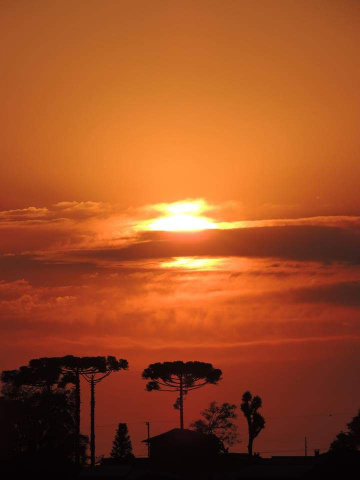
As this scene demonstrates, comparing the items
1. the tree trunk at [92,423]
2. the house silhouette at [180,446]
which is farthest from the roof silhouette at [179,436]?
the tree trunk at [92,423]

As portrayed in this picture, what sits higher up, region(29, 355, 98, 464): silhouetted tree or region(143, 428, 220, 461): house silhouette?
region(29, 355, 98, 464): silhouetted tree

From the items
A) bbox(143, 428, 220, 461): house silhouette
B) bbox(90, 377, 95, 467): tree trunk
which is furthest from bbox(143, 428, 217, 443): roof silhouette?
bbox(90, 377, 95, 467): tree trunk

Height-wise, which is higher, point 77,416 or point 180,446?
point 77,416

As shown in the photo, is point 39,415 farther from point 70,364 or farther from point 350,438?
point 350,438

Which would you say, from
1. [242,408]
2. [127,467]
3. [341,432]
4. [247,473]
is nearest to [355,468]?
[247,473]

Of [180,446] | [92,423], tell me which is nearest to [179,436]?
[180,446]

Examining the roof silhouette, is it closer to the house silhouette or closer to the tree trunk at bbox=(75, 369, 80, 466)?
the house silhouette

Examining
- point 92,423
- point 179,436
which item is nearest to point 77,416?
point 92,423

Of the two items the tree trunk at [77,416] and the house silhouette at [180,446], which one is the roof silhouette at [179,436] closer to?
the house silhouette at [180,446]

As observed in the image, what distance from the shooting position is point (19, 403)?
126 metres

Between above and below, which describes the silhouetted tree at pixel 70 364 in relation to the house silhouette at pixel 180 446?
above

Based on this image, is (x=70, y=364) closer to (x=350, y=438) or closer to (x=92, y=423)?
(x=92, y=423)

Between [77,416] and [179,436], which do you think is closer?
[179,436]

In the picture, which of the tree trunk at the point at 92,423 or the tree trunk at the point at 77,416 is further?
the tree trunk at the point at 92,423
